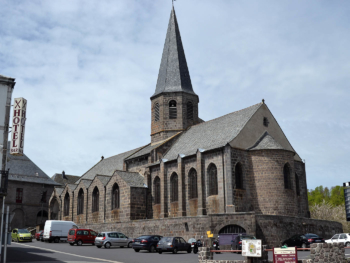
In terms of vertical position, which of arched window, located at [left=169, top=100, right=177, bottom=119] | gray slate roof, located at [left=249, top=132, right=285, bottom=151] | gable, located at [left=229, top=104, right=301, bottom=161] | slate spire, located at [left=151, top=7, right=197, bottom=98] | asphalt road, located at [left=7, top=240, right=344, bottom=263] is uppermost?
slate spire, located at [left=151, top=7, right=197, bottom=98]

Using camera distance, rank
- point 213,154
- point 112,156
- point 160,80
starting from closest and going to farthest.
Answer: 1. point 213,154
2. point 160,80
3. point 112,156

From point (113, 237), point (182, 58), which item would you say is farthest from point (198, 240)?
point (182, 58)

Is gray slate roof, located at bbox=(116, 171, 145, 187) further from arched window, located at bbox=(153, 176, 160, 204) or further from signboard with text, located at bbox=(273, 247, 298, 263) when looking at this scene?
signboard with text, located at bbox=(273, 247, 298, 263)

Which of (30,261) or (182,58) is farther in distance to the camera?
(182,58)

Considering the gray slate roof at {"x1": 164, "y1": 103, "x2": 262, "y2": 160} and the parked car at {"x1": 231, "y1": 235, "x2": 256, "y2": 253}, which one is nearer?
the parked car at {"x1": 231, "y1": 235, "x2": 256, "y2": 253}

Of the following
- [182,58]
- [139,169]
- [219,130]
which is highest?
[182,58]

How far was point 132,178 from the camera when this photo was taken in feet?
143

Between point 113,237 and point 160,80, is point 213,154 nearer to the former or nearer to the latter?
point 113,237

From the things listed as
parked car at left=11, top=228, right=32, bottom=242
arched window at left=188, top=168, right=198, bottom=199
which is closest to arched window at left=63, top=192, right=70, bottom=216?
parked car at left=11, top=228, right=32, bottom=242

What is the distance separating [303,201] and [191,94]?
17.9 metres

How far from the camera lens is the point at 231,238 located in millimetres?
29344

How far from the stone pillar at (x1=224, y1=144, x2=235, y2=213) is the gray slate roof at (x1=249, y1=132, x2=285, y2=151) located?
267 centimetres

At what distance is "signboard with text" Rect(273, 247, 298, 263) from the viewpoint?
16.7 m

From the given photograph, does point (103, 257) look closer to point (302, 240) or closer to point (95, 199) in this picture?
point (302, 240)
